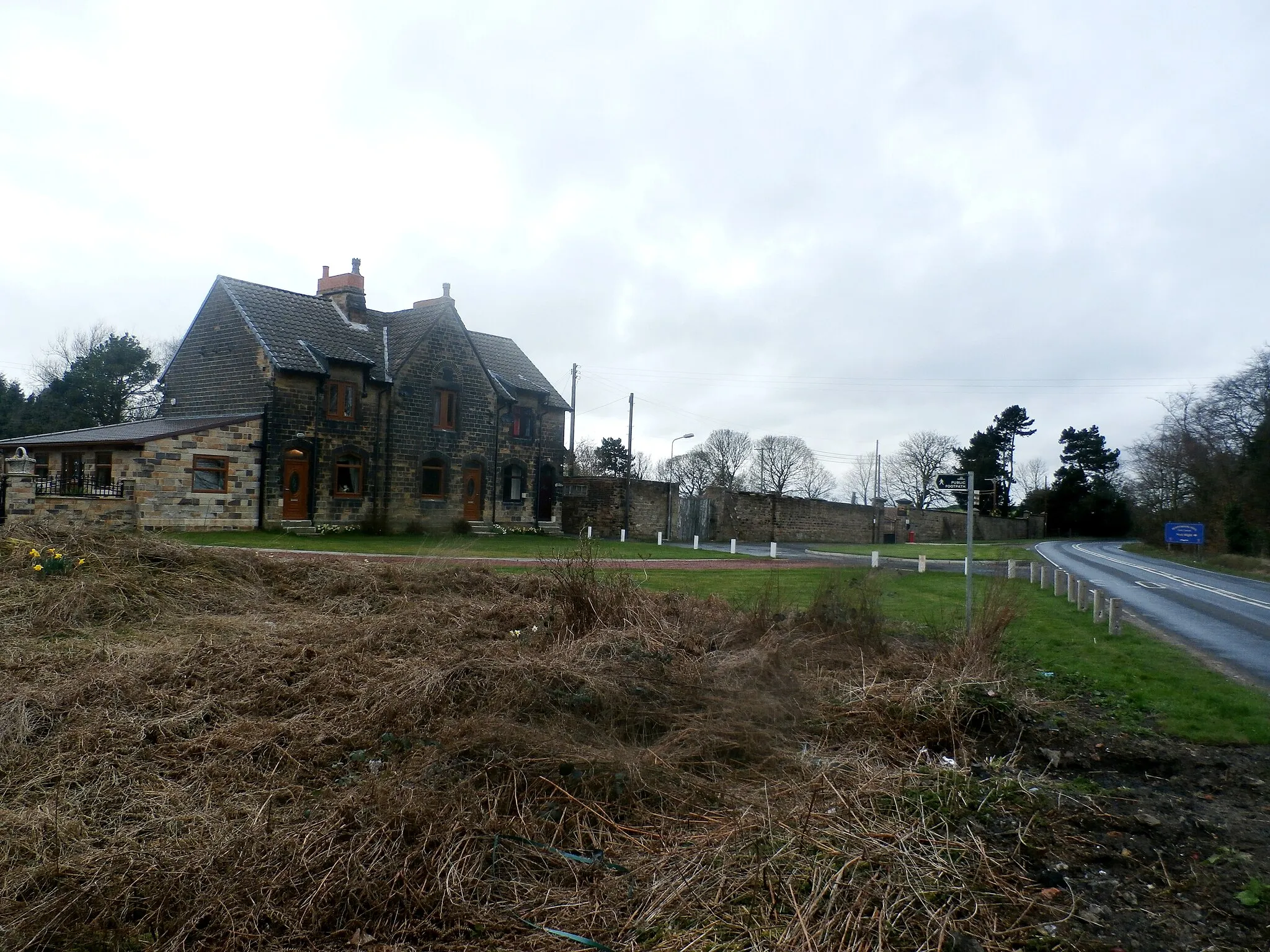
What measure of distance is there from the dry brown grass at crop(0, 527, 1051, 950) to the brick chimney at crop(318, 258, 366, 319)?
2456 cm

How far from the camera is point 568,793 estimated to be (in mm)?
5352

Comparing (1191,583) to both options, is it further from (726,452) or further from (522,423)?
(726,452)

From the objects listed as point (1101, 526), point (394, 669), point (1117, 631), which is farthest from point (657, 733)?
point (1101, 526)

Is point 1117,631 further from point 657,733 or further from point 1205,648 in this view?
point 657,733

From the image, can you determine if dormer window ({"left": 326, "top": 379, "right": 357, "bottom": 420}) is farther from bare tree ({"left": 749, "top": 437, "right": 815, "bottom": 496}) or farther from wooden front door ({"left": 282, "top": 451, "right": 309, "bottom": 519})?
bare tree ({"left": 749, "top": 437, "right": 815, "bottom": 496})

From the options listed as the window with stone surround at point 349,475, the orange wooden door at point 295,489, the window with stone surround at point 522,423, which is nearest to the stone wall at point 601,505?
the window with stone surround at point 522,423

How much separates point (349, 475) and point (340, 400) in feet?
8.15

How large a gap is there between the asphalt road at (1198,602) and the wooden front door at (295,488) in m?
22.7

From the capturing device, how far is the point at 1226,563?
1384 inches

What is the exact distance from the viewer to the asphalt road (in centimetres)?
1214

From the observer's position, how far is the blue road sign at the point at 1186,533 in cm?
3919

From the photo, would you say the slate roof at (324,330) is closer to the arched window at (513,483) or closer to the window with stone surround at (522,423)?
the window with stone surround at (522,423)

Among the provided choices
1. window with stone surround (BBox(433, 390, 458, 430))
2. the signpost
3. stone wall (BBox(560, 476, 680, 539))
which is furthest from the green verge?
stone wall (BBox(560, 476, 680, 539))

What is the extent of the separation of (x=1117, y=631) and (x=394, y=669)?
32.5 ft
